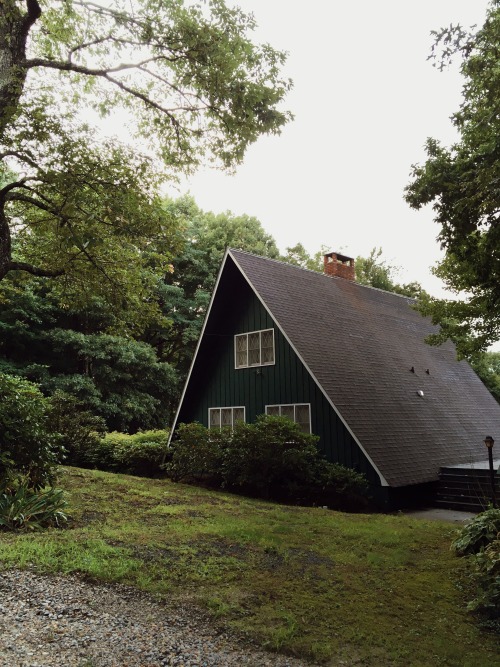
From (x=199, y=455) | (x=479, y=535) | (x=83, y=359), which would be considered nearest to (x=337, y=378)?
(x=199, y=455)

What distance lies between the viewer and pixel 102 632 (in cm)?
382

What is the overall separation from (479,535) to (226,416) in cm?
1027

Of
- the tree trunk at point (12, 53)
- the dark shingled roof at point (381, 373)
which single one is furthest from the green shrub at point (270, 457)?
the tree trunk at point (12, 53)

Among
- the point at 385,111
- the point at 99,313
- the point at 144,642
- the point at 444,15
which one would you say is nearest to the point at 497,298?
the point at 385,111

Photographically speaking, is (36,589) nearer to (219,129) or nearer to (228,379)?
(219,129)

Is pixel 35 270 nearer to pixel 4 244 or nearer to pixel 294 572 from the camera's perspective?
pixel 4 244

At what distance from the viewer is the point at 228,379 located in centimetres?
1616

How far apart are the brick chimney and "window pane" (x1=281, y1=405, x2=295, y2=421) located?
7.82 metres

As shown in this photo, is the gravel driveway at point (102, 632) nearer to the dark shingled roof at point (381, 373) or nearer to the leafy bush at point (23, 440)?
the leafy bush at point (23, 440)

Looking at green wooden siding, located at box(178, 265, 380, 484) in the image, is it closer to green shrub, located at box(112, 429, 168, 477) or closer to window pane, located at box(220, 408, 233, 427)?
window pane, located at box(220, 408, 233, 427)

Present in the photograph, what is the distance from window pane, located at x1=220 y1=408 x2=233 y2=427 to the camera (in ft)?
52.5

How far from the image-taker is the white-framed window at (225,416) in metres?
15.7

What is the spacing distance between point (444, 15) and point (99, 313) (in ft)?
62.8

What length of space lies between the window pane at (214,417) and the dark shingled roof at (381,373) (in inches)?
174
